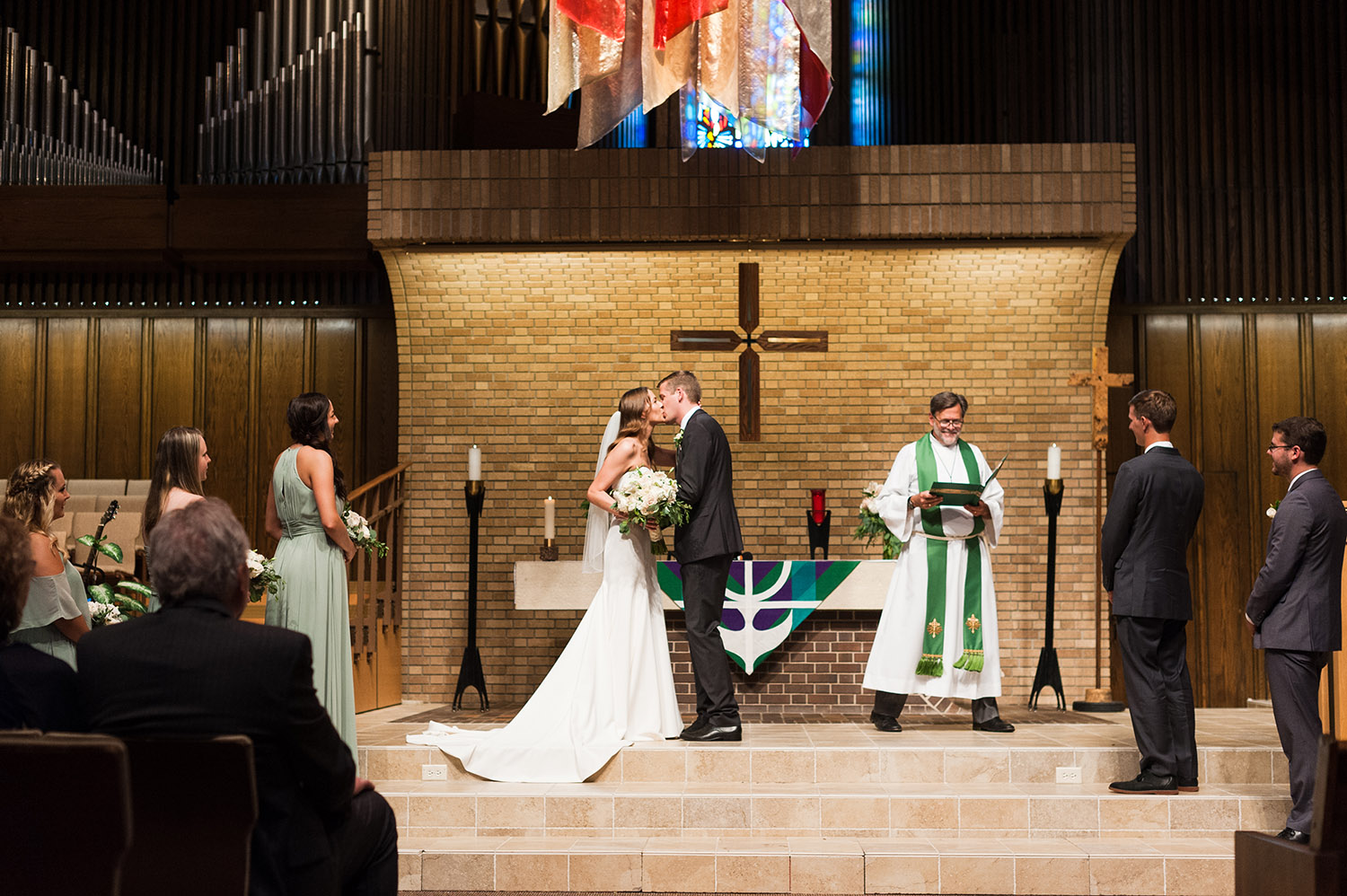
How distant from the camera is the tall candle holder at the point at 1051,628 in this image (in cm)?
772

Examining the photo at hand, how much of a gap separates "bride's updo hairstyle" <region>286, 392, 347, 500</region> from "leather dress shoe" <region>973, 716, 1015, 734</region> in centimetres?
364

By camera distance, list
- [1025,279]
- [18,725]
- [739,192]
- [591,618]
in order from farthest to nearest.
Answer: [1025,279]
[739,192]
[591,618]
[18,725]

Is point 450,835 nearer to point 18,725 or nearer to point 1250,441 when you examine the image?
point 18,725

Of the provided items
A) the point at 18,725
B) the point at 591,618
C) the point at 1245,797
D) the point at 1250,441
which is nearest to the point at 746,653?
the point at 591,618

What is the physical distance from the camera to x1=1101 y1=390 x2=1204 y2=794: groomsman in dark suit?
526 centimetres

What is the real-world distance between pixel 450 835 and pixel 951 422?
129 inches

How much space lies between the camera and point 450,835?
Answer: 532cm

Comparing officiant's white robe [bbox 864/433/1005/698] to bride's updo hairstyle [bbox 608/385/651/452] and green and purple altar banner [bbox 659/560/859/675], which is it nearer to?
green and purple altar banner [bbox 659/560/859/675]

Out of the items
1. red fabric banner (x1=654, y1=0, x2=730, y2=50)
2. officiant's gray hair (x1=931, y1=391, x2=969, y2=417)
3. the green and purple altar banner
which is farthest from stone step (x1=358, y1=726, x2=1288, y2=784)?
red fabric banner (x1=654, y1=0, x2=730, y2=50)

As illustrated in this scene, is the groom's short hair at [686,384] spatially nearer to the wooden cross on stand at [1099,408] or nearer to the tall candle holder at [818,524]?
the tall candle holder at [818,524]

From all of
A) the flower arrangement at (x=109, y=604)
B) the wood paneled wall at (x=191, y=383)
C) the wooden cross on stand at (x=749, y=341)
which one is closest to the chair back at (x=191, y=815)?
the flower arrangement at (x=109, y=604)

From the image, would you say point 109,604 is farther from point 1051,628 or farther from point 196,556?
point 1051,628

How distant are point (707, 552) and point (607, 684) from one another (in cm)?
81

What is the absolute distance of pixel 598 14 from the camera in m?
7.48
